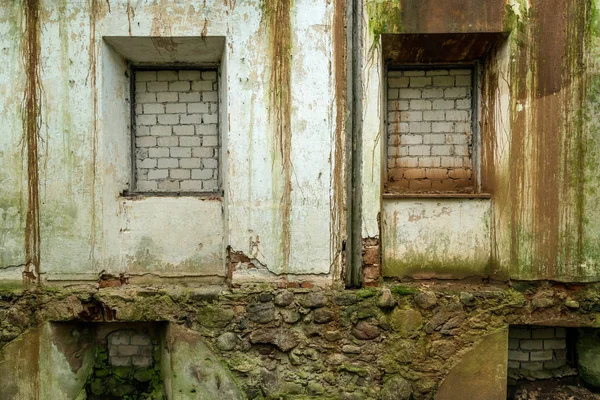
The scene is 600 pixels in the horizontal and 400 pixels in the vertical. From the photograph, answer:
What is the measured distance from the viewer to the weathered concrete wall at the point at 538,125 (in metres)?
2.90

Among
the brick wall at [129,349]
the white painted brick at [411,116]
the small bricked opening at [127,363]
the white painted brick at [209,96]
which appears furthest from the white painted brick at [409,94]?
the brick wall at [129,349]

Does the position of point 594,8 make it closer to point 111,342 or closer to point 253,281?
point 253,281

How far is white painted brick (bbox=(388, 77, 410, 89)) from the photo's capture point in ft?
10.9

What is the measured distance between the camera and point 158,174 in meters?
3.30

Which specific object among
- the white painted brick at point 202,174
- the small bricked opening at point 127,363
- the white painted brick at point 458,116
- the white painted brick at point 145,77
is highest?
the white painted brick at point 145,77

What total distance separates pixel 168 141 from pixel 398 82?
223 cm

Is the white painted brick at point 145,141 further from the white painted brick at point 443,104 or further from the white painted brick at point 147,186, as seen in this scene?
the white painted brick at point 443,104

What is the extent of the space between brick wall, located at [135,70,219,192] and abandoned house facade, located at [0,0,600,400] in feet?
1.07

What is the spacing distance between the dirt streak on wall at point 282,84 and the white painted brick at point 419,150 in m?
1.17

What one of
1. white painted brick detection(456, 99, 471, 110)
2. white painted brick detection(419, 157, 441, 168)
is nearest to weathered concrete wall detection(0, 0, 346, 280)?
white painted brick detection(419, 157, 441, 168)

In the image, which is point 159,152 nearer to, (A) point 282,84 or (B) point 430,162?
(A) point 282,84

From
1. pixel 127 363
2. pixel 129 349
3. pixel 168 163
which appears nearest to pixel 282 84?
pixel 168 163

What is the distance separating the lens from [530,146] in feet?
9.66

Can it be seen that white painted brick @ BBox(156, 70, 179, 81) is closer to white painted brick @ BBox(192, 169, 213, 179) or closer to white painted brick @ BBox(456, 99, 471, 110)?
white painted brick @ BBox(192, 169, 213, 179)
